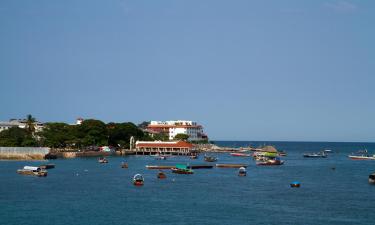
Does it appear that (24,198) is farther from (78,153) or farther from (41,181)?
(78,153)

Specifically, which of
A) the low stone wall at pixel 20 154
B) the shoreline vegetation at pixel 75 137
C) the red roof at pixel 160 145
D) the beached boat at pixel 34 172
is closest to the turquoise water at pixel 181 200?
the beached boat at pixel 34 172

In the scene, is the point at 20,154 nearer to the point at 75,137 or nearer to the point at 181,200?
the point at 75,137

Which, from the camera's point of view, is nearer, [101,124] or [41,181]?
[41,181]

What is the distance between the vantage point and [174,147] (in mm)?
164250

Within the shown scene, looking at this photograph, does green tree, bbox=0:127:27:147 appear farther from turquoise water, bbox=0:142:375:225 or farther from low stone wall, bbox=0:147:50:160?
turquoise water, bbox=0:142:375:225

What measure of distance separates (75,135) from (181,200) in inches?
4183

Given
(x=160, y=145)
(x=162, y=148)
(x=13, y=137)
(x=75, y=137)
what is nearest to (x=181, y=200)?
(x=13, y=137)

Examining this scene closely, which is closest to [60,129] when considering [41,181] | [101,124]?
[101,124]

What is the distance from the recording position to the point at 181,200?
56344 mm

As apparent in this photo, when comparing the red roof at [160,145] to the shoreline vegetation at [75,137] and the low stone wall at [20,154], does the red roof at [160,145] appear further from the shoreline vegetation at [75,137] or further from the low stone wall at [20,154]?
the low stone wall at [20,154]

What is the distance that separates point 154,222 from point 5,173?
45.8 meters

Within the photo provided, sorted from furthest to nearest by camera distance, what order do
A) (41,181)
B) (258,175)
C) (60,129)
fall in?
1. (60,129)
2. (258,175)
3. (41,181)

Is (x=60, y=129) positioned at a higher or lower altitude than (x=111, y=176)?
higher

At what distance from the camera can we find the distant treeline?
14436cm
